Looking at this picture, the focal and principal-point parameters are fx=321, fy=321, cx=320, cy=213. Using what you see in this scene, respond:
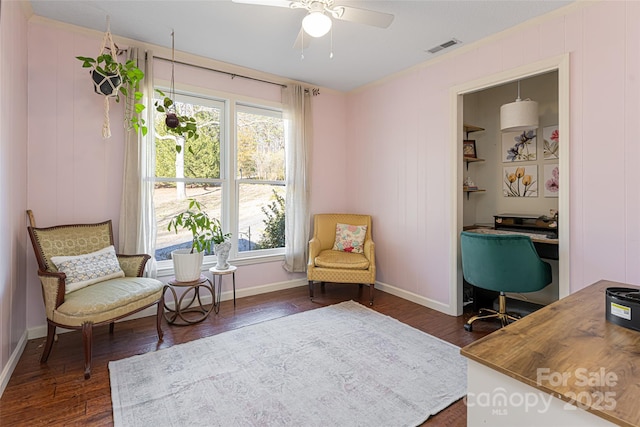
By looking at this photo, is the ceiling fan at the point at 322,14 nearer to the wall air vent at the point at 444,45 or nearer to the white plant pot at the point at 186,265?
the wall air vent at the point at 444,45

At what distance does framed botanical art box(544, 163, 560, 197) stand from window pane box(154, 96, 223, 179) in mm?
3630

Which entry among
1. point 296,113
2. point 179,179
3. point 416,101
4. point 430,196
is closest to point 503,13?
point 416,101

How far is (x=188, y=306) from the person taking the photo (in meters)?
3.40

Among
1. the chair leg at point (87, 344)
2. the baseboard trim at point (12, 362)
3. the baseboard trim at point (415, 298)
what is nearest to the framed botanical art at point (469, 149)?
the baseboard trim at point (415, 298)

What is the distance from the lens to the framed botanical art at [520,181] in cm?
356

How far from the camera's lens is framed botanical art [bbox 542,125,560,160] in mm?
3375

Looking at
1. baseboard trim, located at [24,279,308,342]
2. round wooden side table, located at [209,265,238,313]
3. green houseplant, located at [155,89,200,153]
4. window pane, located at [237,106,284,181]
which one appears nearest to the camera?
baseboard trim, located at [24,279,308,342]

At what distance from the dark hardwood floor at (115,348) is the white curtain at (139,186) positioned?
0.69 m

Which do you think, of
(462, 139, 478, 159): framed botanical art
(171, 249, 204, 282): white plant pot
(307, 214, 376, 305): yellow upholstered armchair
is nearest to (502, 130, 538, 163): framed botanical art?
(462, 139, 478, 159): framed botanical art

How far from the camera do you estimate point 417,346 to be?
2.53 m

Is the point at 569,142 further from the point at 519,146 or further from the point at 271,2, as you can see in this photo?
the point at 271,2

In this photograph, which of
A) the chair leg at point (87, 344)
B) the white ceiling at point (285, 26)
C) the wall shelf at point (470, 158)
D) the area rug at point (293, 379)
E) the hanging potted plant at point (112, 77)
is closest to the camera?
the area rug at point (293, 379)

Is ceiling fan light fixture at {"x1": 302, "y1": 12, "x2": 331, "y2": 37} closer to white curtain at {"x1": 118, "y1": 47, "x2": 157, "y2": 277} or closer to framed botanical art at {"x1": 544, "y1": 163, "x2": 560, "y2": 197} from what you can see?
white curtain at {"x1": 118, "y1": 47, "x2": 157, "y2": 277}

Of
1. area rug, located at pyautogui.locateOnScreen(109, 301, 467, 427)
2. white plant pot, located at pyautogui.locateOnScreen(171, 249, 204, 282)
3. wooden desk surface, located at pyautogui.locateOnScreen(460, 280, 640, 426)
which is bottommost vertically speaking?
area rug, located at pyautogui.locateOnScreen(109, 301, 467, 427)
